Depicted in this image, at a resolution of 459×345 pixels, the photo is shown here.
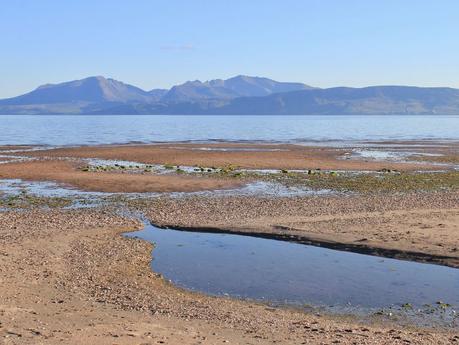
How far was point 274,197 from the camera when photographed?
36.4 m

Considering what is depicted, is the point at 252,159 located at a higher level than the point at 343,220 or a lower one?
higher

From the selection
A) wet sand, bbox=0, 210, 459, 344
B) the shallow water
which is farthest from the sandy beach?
the shallow water

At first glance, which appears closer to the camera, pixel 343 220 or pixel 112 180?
pixel 343 220

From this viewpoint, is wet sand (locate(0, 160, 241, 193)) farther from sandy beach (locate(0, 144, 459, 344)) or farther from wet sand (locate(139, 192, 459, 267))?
wet sand (locate(139, 192, 459, 267))

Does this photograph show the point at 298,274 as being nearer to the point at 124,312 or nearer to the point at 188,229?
the point at 124,312

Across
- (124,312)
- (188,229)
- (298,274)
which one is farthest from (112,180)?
(124,312)

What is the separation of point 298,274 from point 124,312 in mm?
6855

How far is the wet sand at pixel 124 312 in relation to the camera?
1352cm

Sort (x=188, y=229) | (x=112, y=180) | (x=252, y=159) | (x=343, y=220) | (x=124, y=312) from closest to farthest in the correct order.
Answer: (x=124, y=312) → (x=188, y=229) → (x=343, y=220) → (x=112, y=180) → (x=252, y=159)

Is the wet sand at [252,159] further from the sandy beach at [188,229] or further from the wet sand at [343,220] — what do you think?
the wet sand at [343,220]

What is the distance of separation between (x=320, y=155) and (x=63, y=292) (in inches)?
2207

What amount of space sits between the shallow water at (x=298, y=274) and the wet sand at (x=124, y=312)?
118 cm

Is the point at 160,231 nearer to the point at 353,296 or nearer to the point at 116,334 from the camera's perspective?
the point at 353,296

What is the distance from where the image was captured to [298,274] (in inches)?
803
